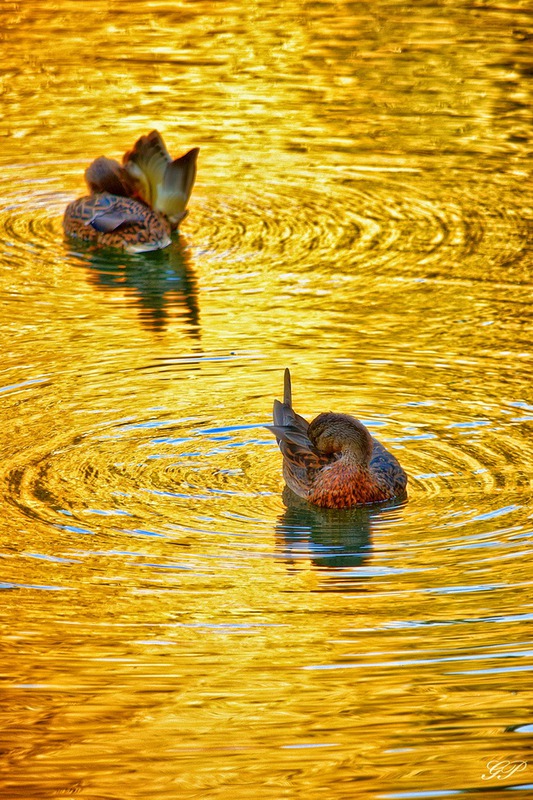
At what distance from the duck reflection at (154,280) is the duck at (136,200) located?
0.14 m

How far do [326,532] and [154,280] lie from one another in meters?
4.63

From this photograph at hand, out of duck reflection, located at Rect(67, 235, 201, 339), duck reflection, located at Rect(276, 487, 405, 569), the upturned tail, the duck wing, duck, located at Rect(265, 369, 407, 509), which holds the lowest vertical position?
duck reflection, located at Rect(276, 487, 405, 569)

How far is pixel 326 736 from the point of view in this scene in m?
5.64

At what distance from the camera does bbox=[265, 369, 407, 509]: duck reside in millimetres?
8172

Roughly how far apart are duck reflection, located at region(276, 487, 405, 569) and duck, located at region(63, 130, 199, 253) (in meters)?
5.00

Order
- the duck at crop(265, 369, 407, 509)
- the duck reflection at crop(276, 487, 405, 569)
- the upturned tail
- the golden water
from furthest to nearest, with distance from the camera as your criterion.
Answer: the upturned tail, the duck at crop(265, 369, 407, 509), the duck reflection at crop(276, 487, 405, 569), the golden water

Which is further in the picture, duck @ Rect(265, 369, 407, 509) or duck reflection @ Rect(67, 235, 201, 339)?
duck reflection @ Rect(67, 235, 201, 339)

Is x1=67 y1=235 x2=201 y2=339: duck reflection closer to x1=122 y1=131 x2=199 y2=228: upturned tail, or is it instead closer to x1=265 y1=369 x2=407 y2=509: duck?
x1=122 y1=131 x2=199 y2=228: upturned tail

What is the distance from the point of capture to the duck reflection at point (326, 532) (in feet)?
24.4

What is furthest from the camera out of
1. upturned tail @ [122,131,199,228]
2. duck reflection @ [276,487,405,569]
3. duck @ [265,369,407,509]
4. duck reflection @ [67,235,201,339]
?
upturned tail @ [122,131,199,228]

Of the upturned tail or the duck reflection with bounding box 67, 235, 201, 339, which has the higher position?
the upturned tail

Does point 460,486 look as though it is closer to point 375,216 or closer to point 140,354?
point 140,354

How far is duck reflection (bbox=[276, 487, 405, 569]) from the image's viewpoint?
7426 millimetres

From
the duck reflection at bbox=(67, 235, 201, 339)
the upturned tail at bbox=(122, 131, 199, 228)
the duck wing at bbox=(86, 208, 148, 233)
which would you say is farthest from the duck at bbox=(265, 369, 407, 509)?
the upturned tail at bbox=(122, 131, 199, 228)
